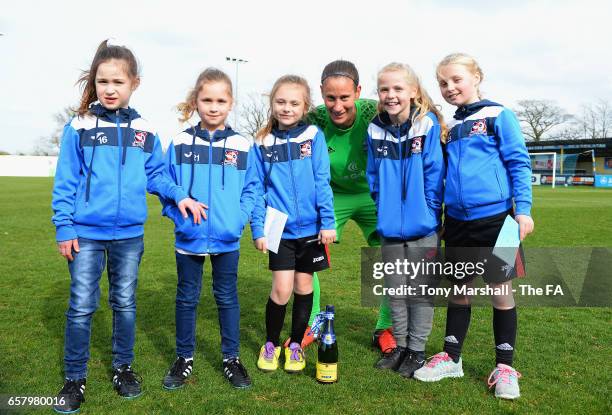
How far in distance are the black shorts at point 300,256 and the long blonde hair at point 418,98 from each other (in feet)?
3.39

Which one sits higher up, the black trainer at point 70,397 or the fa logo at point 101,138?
the fa logo at point 101,138

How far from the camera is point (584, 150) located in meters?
50.8

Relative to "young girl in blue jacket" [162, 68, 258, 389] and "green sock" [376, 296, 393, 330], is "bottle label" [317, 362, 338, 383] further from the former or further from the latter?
"green sock" [376, 296, 393, 330]

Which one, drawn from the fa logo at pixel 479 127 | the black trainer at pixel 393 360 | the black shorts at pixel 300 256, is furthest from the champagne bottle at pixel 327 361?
the fa logo at pixel 479 127

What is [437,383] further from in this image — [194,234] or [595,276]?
[595,276]

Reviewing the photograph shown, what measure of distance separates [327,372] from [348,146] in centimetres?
166

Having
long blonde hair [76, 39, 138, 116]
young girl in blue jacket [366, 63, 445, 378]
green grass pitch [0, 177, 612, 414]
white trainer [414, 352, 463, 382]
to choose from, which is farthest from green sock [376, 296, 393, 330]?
long blonde hair [76, 39, 138, 116]

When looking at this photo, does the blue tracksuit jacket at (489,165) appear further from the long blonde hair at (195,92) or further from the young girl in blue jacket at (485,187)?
the long blonde hair at (195,92)

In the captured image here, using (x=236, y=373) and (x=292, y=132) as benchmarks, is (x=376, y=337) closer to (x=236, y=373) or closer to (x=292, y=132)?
(x=236, y=373)

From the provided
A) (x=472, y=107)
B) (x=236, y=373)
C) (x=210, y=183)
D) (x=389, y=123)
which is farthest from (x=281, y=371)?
(x=472, y=107)

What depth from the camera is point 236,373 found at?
3098 millimetres

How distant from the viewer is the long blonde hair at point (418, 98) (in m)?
3.22

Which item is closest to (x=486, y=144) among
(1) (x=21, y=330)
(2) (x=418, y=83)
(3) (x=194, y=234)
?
(2) (x=418, y=83)

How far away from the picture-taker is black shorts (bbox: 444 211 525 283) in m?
2.97
